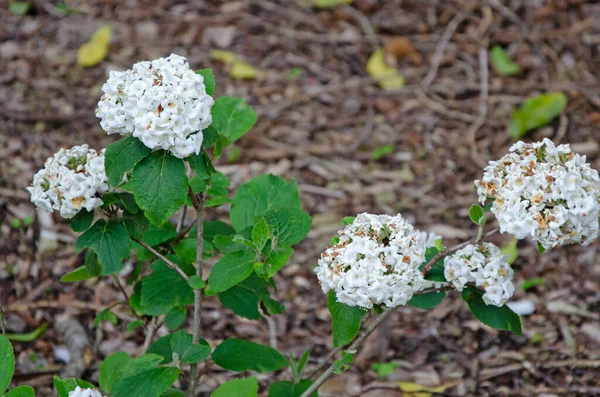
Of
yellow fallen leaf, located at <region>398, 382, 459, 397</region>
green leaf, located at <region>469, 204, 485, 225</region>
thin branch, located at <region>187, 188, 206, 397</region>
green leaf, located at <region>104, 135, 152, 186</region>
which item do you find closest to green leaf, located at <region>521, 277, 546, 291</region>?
yellow fallen leaf, located at <region>398, 382, 459, 397</region>

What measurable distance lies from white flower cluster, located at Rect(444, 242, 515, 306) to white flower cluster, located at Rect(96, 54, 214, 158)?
0.84 m

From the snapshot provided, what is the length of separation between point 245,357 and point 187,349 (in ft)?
1.08

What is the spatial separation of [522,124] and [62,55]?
10.5 ft

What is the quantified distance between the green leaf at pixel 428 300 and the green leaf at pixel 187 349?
70 centimetres

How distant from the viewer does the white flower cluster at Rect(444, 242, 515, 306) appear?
2.09 m

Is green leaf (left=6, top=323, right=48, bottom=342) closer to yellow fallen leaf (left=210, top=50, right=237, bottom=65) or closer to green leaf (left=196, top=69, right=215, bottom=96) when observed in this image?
green leaf (left=196, top=69, right=215, bottom=96)

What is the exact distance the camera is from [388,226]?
78.2 inches

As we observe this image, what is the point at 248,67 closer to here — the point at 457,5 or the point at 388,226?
the point at 457,5

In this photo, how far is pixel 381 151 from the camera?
179 inches

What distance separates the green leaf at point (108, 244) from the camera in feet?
6.93

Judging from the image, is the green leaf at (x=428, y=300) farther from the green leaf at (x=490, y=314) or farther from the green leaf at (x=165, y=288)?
the green leaf at (x=165, y=288)

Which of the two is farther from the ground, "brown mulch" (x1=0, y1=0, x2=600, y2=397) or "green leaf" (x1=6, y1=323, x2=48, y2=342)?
"brown mulch" (x1=0, y1=0, x2=600, y2=397)

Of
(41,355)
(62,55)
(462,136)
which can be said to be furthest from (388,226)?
(62,55)

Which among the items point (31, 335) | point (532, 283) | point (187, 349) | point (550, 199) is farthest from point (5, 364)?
point (532, 283)
